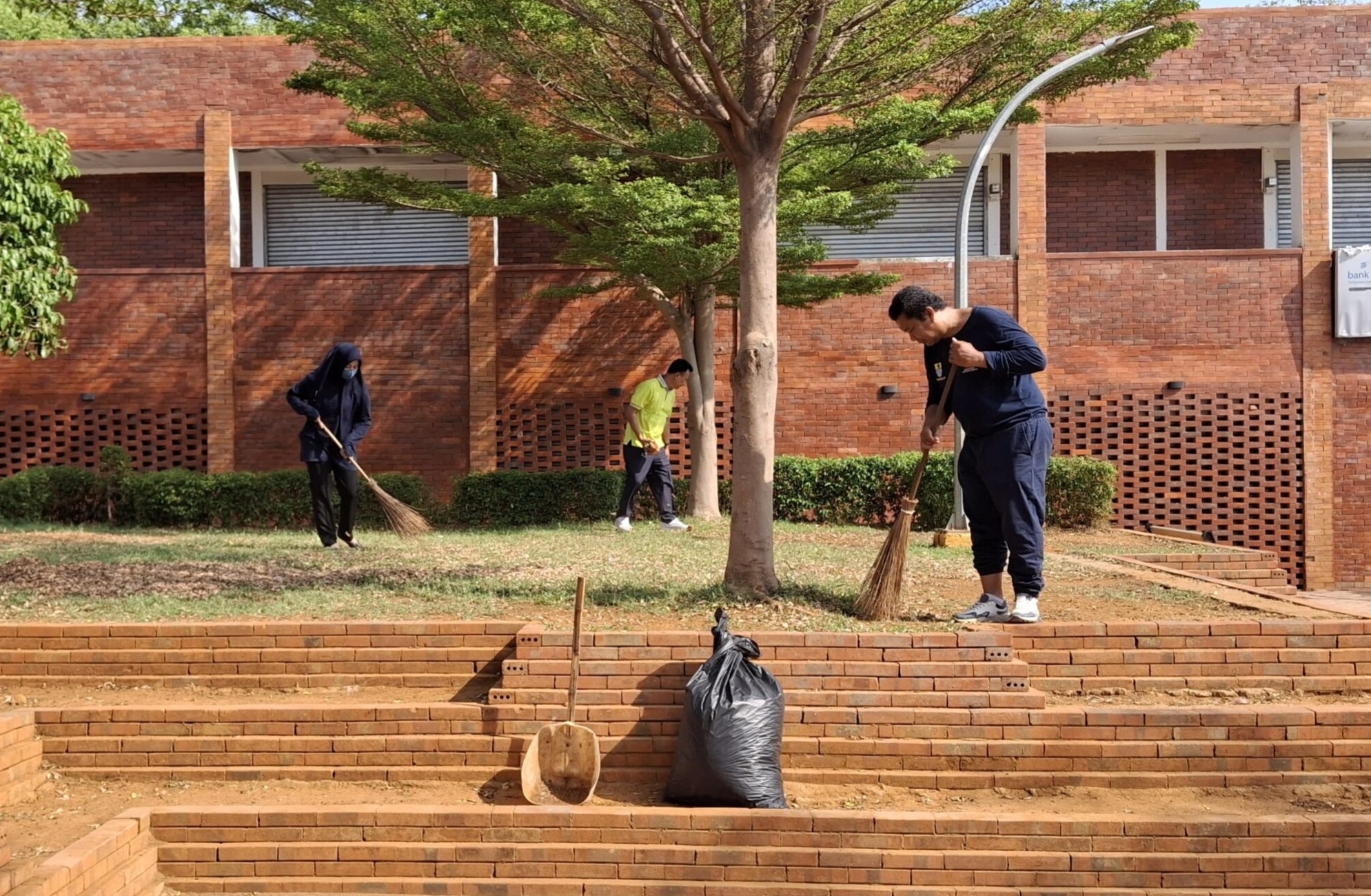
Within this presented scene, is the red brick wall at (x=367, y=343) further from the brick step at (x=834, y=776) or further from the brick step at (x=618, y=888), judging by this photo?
the brick step at (x=618, y=888)

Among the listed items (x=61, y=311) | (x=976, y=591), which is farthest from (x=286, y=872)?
(x=61, y=311)

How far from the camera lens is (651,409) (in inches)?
486

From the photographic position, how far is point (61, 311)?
1630cm

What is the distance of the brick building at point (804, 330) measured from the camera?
1591 centimetres

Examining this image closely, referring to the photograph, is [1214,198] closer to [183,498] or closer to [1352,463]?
[1352,463]

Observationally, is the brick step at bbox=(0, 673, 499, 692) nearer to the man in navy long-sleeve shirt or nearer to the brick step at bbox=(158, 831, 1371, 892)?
the brick step at bbox=(158, 831, 1371, 892)

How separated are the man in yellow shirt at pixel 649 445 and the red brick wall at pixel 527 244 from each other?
526 centimetres

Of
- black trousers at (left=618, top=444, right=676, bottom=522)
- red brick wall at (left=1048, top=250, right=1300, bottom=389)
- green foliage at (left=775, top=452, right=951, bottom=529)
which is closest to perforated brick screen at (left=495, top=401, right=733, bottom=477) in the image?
green foliage at (left=775, top=452, right=951, bottom=529)

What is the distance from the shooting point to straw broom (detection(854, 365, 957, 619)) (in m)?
6.65

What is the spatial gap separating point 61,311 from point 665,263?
8.93 metres

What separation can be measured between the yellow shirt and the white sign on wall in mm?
9067

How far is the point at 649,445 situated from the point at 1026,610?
6.23m

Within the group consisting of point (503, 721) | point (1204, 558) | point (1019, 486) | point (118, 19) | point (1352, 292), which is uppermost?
point (118, 19)

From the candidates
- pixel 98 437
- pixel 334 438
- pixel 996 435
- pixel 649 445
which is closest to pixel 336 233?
pixel 98 437
